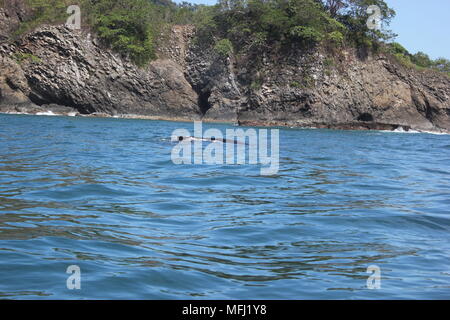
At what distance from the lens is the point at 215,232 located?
589cm

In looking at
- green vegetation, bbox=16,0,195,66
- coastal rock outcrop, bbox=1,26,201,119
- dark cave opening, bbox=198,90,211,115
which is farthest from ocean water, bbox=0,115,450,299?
dark cave opening, bbox=198,90,211,115

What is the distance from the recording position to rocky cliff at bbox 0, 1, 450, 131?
37719 mm

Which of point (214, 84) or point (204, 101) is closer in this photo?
point (214, 84)

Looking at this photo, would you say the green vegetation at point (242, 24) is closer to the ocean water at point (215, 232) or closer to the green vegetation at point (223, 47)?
the green vegetation at point (223, 47)

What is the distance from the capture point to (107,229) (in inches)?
225

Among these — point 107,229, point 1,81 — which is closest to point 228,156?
point 107,229

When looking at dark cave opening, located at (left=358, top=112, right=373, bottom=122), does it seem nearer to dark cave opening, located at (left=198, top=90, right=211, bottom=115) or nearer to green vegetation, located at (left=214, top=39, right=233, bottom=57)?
green vegetation, located at (left=214, top=39, right=233, bottom=57)

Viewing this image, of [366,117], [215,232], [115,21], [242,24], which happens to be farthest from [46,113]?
[215,232]

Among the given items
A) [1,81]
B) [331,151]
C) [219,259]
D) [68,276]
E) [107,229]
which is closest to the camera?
[68,276]

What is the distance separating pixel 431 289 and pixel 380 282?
39 cm

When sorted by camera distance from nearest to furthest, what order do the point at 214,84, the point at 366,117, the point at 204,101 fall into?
the point at 366,117
the point at 214,84
the point at 204,101

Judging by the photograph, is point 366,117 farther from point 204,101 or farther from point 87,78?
point 87,78

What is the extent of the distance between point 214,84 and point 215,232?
3760cm
